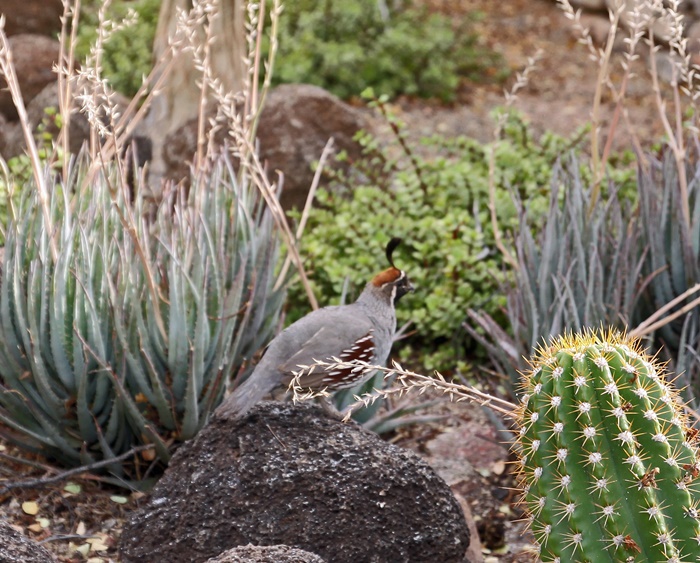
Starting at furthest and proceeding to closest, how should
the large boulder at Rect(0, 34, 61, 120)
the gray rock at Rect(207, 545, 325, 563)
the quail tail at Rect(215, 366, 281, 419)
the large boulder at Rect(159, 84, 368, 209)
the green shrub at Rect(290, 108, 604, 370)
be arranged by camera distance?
the large boulder at Rect(0, 34, 61, 120) < the large boulder at Rect(159, 84, 368, 209) < the green shrub at Rect(290, 108, 604, 370) < the quail tail at Rect(215, 366, 281, 419) < the gray rock at Rect(207, 545, 325, 563)

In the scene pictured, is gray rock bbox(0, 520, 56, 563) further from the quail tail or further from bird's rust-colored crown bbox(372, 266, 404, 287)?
bird's rust-colored crown bbox(372, 266, 404, 287)

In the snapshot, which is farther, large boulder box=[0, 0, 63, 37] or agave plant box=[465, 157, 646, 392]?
large boulder box=[0, 0, 63, 37]

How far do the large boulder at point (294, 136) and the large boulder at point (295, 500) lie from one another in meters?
3.58

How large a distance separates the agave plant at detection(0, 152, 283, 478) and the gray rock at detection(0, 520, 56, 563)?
0.82 meters

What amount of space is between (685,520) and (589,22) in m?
9.78

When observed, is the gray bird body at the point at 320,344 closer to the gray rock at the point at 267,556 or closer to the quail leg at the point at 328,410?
the quail leg at the point at 328,410

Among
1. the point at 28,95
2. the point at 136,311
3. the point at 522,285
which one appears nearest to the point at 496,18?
the point at 28,95

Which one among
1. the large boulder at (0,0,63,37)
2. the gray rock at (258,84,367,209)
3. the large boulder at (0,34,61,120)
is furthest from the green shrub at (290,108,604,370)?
the large boulder at (0,0,63,37)

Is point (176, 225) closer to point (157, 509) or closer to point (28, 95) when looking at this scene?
point (157, 509)

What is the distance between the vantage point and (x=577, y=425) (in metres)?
2.66

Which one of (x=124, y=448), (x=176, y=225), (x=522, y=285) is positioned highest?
(x=176, y=225)

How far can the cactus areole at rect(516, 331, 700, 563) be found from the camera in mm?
2619

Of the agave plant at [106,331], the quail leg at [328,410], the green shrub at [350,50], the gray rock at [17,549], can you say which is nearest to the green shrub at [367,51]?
the green shrub at [350,50]

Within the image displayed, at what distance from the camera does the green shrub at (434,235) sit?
524 cm
